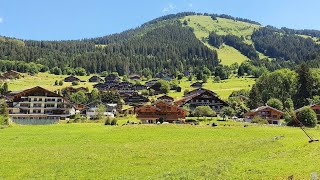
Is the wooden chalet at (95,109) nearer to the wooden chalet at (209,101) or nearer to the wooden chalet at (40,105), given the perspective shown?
the wooden chalet at (40,105)

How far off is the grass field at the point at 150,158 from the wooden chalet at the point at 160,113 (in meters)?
39.6

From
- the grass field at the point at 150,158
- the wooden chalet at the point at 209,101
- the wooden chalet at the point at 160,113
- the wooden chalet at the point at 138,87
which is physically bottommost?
the grass field at the point at 150,158

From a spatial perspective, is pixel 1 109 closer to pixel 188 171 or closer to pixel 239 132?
pixel 239 132

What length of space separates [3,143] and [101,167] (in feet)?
79.3

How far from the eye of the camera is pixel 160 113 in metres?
102

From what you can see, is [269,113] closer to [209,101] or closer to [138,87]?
[209,101]

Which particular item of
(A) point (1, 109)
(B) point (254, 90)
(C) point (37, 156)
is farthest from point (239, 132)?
(B) point (254, 90)

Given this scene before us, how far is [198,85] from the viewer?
196250mm

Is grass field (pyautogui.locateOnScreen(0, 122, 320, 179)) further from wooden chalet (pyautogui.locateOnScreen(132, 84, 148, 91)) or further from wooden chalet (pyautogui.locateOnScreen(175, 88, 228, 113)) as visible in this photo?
wooden chalet (pyautogui.locateOnScreen(132, 84, 148, 91))

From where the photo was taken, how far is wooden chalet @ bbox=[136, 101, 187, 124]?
10031cm

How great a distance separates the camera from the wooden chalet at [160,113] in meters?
100

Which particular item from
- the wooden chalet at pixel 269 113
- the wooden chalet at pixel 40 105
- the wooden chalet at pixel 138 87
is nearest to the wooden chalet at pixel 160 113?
the wooden chalet at pixel 269 113

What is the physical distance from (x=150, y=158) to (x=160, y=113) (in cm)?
6279

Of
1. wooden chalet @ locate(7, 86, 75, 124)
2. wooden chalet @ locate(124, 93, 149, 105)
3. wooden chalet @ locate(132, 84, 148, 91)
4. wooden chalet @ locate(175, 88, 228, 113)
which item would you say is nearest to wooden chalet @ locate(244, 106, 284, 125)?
wooden chalet @ locate(175, 88, 228, 113)
